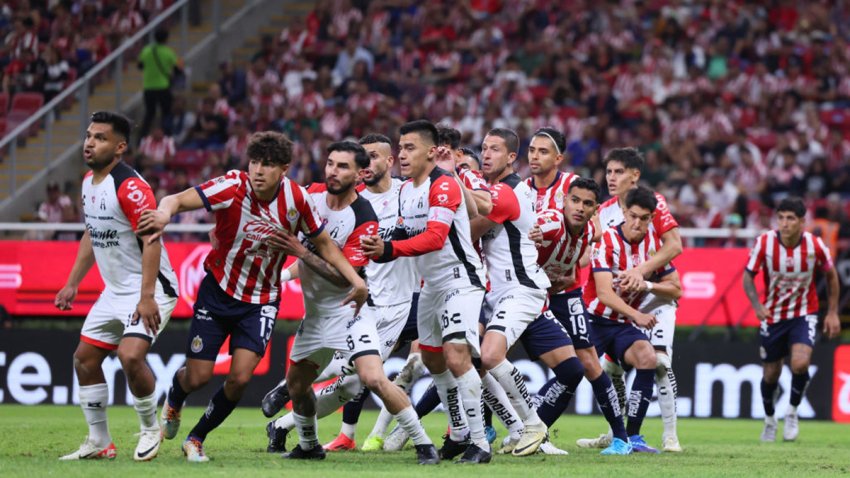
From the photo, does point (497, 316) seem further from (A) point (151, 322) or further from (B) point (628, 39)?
(B) point (628, 39)

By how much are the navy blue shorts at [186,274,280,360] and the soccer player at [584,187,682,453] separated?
12.4ft

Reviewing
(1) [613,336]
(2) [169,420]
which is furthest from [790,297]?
(2) [169,420]

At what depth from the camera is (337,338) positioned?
374 inches

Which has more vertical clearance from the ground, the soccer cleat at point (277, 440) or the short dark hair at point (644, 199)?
the short dark hair at point (644, 199)

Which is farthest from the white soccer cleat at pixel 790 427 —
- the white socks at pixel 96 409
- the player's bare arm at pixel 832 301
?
the white socks at pixel 96 409

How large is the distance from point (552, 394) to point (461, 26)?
16.8 meters

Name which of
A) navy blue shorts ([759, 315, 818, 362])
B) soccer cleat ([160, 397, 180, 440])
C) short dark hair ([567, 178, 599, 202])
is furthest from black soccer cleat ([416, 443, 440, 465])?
navy blue shorts ([759, 315, 818, 362])

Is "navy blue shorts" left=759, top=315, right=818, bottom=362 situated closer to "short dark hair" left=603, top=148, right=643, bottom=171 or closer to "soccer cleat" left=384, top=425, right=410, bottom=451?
"short dark hair" left=603, top=148, right=643, bottom=171

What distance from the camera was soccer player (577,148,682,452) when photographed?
12062 millimetres

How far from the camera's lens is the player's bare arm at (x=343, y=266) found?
9188 millimetres

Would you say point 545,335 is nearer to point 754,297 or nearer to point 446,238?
point 446,238

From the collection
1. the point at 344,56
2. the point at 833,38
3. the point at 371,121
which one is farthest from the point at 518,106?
the point at 833,38

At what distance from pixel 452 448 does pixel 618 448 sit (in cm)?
196

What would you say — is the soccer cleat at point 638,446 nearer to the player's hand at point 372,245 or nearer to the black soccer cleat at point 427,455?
the black soccer cleat at point 427,455
